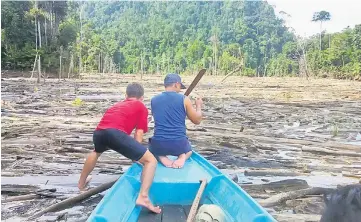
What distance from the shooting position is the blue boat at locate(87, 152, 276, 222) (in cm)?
304

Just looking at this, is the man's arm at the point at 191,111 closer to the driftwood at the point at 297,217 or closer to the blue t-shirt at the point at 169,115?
the blue t-shirt at the point at 169,115

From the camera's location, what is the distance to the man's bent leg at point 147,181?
10.9ft

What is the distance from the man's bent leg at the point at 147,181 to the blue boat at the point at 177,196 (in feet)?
0.19

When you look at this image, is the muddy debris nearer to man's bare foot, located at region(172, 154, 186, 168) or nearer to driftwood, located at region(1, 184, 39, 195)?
driftwood, located at region(1, 184, 39, 195)

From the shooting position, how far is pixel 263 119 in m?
11.8

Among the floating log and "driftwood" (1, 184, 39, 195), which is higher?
"driftwood" (1, 184, 39, 195)

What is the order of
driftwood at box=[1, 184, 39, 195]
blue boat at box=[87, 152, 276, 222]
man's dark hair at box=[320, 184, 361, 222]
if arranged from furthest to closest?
driftwood at box=[1, 184, 39, 195], blue boat at box=[87, 152, 276, 222], man's dark hair at box=[320, 184, 361, 222]

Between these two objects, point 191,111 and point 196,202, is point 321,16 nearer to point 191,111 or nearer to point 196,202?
point 191,111

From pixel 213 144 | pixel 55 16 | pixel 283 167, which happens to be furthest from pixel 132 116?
pixel 55 16

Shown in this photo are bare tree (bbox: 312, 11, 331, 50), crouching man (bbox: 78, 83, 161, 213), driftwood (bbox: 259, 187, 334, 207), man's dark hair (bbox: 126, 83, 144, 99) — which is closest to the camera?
crouching man (bbox: 78, 83, 161, 213)

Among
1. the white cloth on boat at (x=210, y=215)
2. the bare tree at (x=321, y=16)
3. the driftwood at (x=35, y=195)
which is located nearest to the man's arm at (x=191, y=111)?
the white cloth on boat at (x=210, y=215)

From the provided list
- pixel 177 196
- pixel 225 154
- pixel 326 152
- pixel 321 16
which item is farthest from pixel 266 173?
pixel 321 16

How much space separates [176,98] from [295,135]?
5898mm

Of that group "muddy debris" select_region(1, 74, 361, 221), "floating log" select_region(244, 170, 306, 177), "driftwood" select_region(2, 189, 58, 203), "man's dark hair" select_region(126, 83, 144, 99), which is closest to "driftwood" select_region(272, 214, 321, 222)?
"muddy debris" select_region(1, 74, 361, 221)
